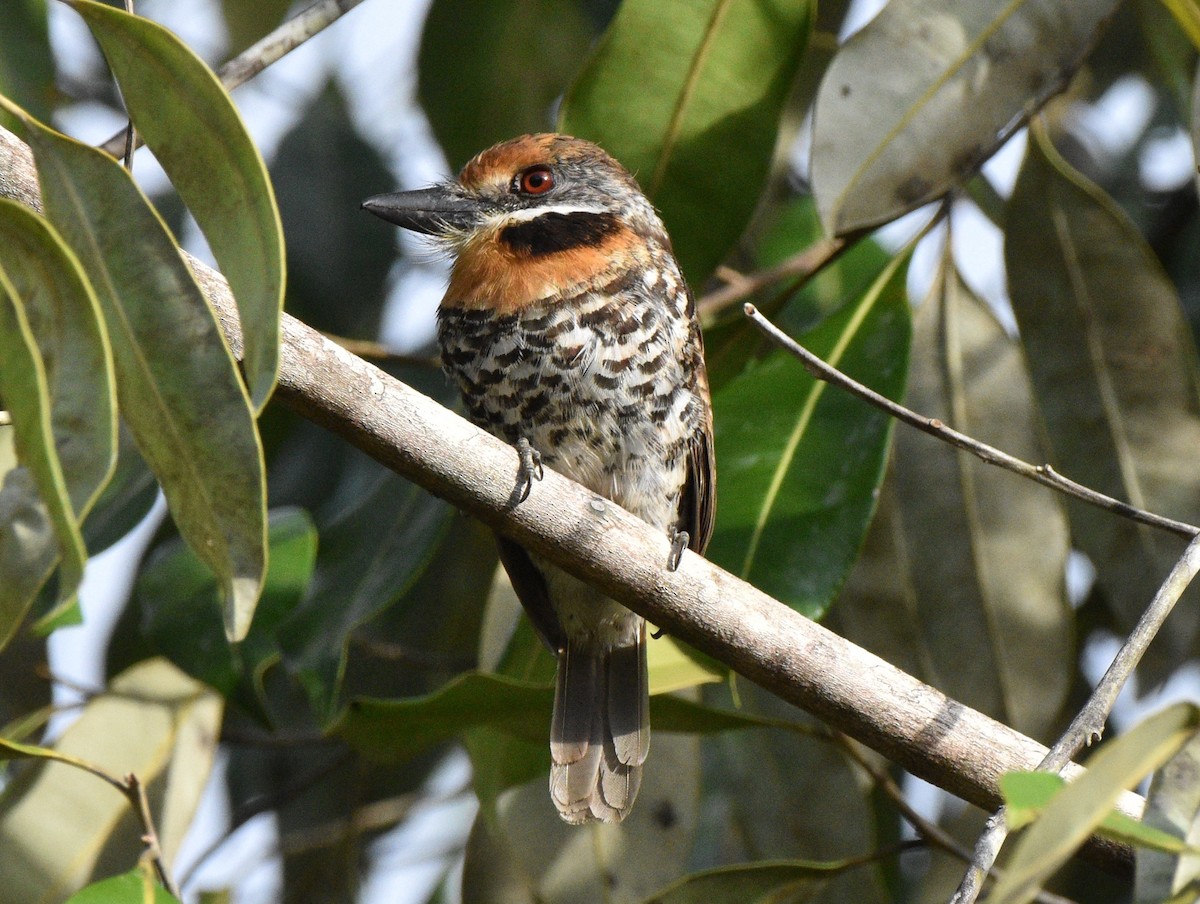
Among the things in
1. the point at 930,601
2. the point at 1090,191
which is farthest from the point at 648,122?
the point at 930,601

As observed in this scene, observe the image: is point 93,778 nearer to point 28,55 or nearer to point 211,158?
point 28,55

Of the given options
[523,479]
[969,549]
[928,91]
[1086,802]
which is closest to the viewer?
[1086,802]

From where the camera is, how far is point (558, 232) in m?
3.08

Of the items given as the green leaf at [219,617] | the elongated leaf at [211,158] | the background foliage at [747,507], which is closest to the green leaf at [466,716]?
the background foliage at [747,507]

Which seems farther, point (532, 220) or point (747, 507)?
point (532, 220)

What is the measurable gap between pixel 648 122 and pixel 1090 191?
1.01 m

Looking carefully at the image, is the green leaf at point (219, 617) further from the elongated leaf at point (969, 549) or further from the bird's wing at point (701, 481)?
the elongated leaf at point (969, 549)

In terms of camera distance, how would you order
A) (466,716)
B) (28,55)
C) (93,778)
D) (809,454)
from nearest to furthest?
(466,716)
(809,454)
(93,778)
(28,55)

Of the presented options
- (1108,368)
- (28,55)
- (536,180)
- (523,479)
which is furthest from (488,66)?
(523,479)

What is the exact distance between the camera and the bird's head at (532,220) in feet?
9.63

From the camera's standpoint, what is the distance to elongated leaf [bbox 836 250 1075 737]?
3029 mm

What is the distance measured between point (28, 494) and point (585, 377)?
1.59 m

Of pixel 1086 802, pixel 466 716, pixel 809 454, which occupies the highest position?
pixel 1086 802

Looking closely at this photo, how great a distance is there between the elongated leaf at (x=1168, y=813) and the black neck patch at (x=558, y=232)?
1842 mm
